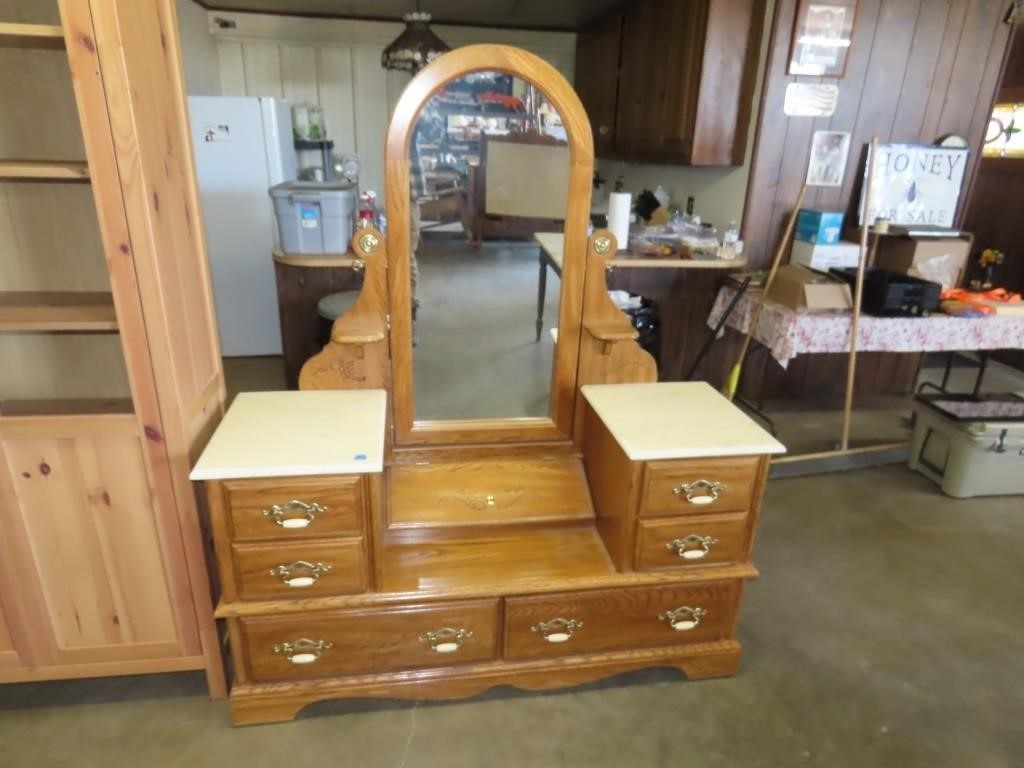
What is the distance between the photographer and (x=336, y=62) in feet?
18.3

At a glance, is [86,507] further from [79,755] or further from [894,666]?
[894,666]

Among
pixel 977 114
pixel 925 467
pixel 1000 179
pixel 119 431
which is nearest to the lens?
pixel 119 431

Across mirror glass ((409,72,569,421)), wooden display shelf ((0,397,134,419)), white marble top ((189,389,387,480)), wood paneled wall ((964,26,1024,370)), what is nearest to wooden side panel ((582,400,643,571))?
mirror glass ((409,72,569,421))

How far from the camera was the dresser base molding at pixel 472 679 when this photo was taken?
5.27ft

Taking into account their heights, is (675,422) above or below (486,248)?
below

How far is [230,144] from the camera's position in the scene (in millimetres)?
3654

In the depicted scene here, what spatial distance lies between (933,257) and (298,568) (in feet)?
10.4

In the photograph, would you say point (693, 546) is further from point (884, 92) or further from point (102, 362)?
point (884, 92)

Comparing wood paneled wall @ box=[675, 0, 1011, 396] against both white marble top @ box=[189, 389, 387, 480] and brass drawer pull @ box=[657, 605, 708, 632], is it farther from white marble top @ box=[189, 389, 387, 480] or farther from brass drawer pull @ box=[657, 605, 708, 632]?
white marble top @ box=[189, 389, 387, 480]

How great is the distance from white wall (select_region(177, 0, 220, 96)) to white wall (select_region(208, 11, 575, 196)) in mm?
148

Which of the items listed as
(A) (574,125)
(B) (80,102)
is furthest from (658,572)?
(B) (80,102)

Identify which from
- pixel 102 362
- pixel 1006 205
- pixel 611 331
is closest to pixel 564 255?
pixel 611 331

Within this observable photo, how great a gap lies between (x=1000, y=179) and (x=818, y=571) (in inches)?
149

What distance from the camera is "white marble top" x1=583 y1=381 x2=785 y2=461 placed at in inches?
61.1
